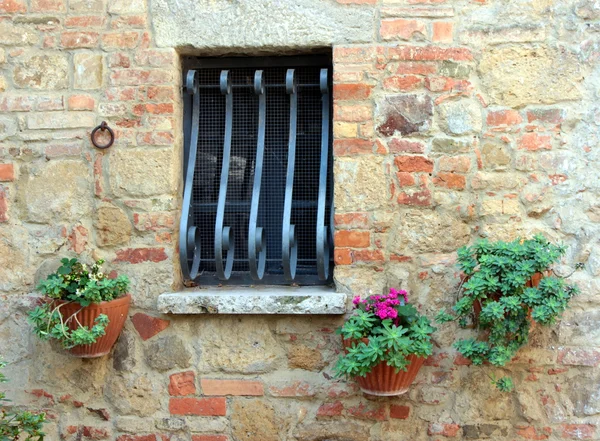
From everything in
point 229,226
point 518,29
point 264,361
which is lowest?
point 264,361

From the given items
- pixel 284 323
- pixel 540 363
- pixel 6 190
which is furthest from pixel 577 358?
pixel 6 190

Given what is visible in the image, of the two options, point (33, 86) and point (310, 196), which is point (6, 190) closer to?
point (33, 86)

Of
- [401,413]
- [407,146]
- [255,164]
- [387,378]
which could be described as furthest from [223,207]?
[401,413]

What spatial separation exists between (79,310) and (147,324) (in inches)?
15.0

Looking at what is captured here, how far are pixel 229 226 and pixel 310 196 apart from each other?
Result: 45 cm

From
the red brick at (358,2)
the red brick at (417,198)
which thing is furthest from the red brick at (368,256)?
the red brick at (358,2)

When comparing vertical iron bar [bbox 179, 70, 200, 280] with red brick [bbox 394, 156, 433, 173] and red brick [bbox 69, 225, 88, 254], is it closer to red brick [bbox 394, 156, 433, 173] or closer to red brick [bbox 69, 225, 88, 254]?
red brick [bbox 69, 225, 88, 254]

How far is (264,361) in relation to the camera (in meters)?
3.24

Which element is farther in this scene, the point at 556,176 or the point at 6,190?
the point at 6,190

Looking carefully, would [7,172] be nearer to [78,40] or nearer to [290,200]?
[78,40]

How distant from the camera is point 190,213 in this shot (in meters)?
3.44

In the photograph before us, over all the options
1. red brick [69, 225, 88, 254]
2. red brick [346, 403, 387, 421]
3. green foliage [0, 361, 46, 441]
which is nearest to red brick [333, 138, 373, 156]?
red brick [346, 403, 387, 421]

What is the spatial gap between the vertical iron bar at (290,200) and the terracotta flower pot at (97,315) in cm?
79

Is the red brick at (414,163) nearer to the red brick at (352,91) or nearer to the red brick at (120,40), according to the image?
the red brick at (352,91)
